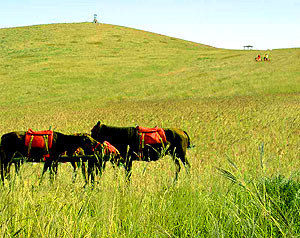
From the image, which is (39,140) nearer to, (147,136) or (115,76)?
(147,136)

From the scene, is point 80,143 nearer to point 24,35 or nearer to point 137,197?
point 137,197

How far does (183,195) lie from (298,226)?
45.5 inches

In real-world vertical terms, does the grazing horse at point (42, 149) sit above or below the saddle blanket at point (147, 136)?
below

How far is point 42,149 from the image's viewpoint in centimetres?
515

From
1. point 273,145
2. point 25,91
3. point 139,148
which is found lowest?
point 25,91

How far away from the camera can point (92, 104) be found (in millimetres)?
21953

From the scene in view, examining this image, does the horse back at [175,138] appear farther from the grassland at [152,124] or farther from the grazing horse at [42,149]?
the grazing horse at [42,149]

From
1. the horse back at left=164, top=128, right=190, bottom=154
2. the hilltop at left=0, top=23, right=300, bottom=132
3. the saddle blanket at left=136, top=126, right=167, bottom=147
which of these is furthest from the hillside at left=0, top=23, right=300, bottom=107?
Answer: the saddle blanket at left=136, top=126, right=167, bottom=147

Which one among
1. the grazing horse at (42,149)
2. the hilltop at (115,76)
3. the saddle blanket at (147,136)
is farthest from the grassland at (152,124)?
the saddle blanket at (147,136)

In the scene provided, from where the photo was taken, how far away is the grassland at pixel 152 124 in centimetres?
287

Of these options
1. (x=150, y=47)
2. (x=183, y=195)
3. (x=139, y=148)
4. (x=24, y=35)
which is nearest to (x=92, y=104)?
(x=139, y=148)

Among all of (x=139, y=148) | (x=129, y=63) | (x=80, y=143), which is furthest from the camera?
(x=129, y=63)

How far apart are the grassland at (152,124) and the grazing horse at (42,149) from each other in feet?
1.29

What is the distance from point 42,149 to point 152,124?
7.60 metres
